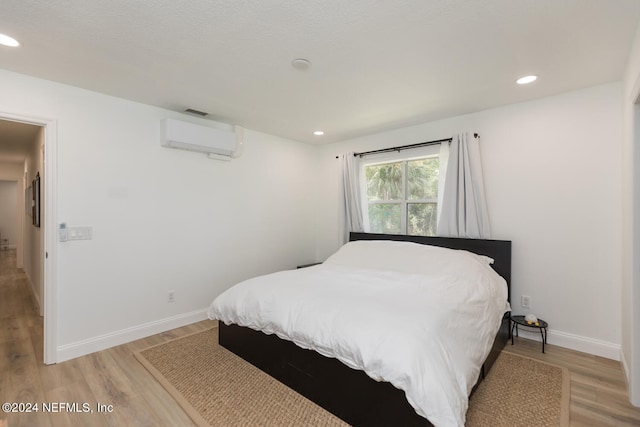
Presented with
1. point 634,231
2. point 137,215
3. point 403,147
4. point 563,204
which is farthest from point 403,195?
point 137,215

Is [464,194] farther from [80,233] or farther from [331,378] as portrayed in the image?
[80,233]

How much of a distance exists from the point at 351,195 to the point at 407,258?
4.76ft

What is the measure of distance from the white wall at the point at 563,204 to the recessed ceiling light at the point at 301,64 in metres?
2.01

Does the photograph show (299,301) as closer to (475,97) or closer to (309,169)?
(475,97)

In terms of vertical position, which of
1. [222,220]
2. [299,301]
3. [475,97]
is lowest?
[299,301]

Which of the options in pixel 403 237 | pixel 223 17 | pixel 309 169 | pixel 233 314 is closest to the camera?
pixel 223 17

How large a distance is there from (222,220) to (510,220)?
10.3ft

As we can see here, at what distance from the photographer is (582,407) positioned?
188cm

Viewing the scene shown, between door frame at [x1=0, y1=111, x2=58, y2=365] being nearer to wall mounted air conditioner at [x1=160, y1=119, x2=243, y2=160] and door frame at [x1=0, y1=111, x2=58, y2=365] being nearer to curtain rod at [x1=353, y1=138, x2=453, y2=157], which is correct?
wall mounted air conditioner at [x1=160, y1=119, x2=243, y2=160]

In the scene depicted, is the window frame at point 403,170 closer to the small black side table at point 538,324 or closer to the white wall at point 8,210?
the small black side table at point 538,324

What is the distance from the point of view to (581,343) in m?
2.62

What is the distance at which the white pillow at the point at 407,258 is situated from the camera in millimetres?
2688

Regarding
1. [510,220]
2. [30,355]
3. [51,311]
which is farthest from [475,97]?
[30,355]

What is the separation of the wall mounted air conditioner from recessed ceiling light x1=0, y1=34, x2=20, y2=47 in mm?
1162
